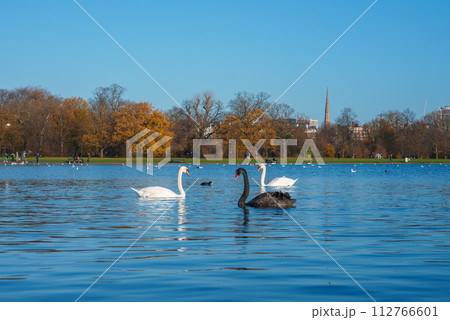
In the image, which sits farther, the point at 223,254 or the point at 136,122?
the point at 136,122

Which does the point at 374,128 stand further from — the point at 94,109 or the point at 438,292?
the point at 438,292

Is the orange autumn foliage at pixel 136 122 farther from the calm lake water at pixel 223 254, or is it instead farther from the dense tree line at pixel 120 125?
the calm lake water at pixel 223 254

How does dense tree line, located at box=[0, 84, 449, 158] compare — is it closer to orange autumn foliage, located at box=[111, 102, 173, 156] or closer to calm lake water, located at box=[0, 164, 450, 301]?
orange autumn foliage, located at box=[111, 102, 173, 156]

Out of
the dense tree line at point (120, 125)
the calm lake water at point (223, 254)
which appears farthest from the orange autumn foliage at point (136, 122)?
the calm lake water at point (223, 254)

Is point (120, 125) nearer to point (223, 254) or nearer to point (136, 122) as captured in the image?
point (136, 122)

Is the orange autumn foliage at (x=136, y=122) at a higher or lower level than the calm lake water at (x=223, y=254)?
higher

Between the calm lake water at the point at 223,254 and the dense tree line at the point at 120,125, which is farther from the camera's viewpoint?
the dense tree line at the point at 120,125

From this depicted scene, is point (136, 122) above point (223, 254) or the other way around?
above

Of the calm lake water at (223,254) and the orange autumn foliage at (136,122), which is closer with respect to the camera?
the calm lake water at (223,254)

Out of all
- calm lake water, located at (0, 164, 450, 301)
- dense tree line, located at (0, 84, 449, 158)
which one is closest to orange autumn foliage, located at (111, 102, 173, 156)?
dense tree line, located at (0, 84, 449, 158)

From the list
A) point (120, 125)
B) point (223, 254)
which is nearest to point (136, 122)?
point (120, 125)

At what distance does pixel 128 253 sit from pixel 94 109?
11096 centimetres

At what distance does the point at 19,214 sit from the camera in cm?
2006
